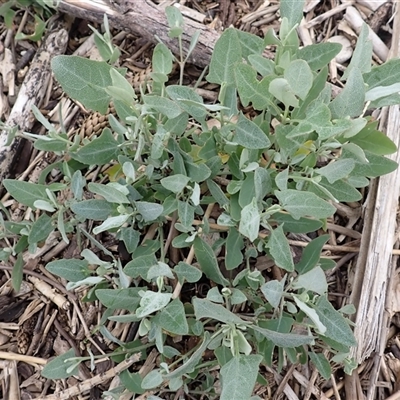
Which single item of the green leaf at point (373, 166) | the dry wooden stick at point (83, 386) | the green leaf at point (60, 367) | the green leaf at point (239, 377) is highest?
the green leaf at point (373, 166)

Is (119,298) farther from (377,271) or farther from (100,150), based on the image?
(377,271)

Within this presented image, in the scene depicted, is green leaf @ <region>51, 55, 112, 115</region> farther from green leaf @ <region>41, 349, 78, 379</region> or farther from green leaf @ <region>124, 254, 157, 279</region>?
green leaf @ <region>41, 349, 78, 379</region>

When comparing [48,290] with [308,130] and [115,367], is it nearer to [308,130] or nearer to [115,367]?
[115,367]

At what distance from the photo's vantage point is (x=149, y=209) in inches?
A: 41.2

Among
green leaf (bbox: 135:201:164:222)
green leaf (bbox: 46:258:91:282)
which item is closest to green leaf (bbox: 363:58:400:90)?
green leaf (bbox: 135:201:164:222)

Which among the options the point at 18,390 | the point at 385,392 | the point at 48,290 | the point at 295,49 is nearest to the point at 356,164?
the point at 295,49

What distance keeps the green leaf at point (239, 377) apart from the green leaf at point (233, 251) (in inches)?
7.7

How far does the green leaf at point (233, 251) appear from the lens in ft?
3.49

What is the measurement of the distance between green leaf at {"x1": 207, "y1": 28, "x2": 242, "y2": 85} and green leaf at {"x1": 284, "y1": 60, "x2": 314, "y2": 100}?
187 mm

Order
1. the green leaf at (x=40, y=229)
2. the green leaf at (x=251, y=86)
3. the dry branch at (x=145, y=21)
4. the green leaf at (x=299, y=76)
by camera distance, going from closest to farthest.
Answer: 1. the green leaf at (x=299, y=76)
2. the green leaf at (x=251, y=86)
3. the green leaf at (x=40, y=229)
4. the dry branch at (x=145, y=21)

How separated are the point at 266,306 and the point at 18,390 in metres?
0.70

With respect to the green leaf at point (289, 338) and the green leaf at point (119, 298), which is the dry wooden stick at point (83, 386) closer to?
the green leaf at point (119, 298)

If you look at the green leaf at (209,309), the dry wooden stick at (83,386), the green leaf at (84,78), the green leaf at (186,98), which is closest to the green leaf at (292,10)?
the green leaf at (186,98)

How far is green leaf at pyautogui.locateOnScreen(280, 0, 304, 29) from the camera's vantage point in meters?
1.11
